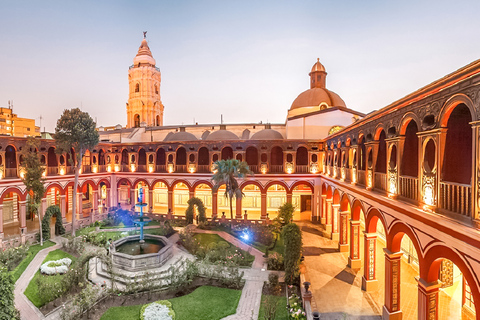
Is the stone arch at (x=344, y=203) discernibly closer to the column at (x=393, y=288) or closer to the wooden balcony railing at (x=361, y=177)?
the wooden balcony railing at (x=361, y=177)

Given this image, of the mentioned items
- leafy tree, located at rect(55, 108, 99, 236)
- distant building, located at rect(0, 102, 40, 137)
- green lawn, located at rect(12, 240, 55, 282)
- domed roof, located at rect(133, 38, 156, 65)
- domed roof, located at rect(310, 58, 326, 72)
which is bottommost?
green lawn, located at rect(12, 240, 55, 282)

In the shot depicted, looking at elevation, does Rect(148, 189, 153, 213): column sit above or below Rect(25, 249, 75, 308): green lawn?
above

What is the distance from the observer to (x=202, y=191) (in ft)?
94.2

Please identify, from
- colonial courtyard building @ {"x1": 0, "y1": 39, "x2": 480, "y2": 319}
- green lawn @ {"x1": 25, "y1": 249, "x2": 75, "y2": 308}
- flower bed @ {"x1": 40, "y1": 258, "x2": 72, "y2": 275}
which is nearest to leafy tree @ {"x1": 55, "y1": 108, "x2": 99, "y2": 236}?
colonial courtyard building @ {"x1": 0, "y1": 39, "x2": 480, "y2": 319}

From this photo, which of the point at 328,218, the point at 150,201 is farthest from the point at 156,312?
the point at 150,201

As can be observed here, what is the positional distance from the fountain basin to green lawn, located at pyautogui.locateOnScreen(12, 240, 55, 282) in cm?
466

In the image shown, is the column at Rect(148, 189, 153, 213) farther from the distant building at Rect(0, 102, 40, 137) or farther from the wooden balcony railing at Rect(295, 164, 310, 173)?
the distant building at Rect(0, 102, 40, 137)

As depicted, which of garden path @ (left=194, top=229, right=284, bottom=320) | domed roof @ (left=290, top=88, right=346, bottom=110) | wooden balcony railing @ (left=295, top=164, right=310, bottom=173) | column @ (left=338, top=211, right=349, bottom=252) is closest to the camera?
garden path @ (left=194, top=229, right=284, bottom=320)

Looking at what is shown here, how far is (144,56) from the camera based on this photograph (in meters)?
44.5

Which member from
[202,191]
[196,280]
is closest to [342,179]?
[196,280]

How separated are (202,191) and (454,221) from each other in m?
24.1

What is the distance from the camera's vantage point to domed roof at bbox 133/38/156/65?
146 feet

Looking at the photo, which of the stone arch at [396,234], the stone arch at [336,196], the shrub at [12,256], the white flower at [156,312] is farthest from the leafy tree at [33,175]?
the stone arch at [396,234]

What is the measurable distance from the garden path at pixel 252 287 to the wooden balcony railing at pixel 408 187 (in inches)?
254
